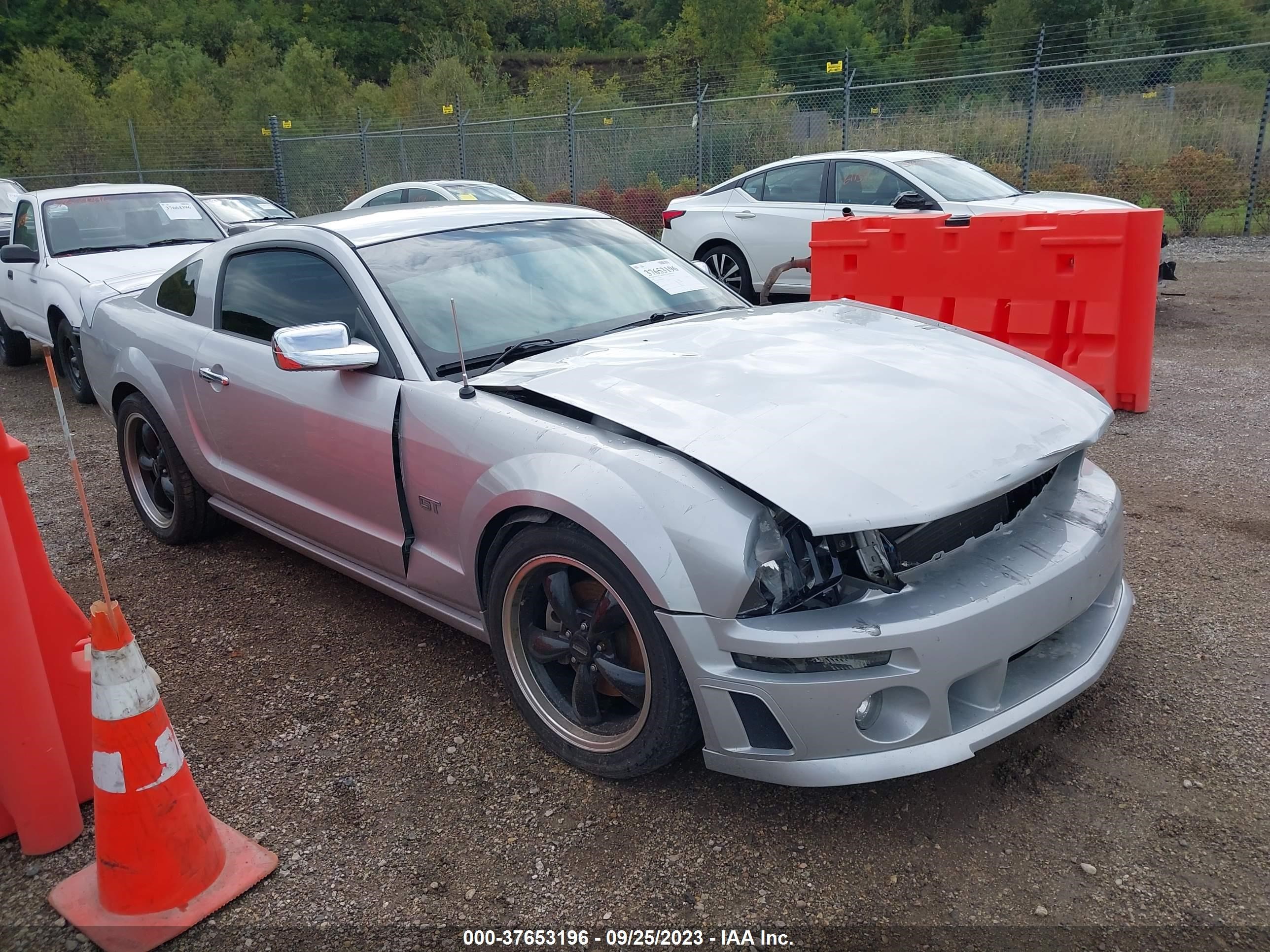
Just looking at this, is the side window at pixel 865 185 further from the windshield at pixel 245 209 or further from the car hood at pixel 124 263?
the windshield at pixel 245 209

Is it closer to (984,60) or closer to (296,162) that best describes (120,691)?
(296,162)

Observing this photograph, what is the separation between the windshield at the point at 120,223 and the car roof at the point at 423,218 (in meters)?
4.94

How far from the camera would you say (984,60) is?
30.1 metres

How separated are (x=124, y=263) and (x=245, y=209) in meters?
8.30

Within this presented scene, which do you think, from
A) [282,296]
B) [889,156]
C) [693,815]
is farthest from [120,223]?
[693,815]

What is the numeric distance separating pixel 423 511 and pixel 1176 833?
227 cm

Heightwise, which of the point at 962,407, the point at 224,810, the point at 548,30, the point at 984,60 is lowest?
the point at 224,810

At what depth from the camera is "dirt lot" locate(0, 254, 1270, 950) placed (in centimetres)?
217

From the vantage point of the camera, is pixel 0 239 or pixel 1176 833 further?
pixel 0 239

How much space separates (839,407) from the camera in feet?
8.44

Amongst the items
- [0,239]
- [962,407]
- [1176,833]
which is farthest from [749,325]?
[0,239]

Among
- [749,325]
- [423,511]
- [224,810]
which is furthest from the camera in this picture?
[749,325]

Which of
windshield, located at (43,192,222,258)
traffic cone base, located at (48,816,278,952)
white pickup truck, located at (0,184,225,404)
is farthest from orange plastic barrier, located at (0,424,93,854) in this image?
windshield, located at (43,192,222,258)

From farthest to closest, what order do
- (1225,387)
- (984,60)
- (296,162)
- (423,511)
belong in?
1. (984,60)
2. (296,162)
3. (1225,387)
4. (423,511)
